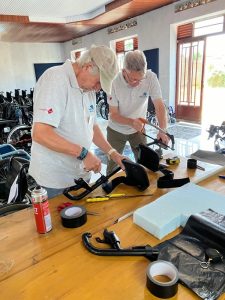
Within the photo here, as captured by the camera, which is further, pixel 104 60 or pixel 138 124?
pixel 138 124

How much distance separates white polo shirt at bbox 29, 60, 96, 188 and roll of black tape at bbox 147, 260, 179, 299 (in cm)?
73

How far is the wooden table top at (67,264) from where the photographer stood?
2.22ft

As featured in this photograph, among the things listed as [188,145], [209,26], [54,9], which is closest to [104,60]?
[188,145]

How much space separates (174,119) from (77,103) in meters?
5.57

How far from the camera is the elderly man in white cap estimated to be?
1102 mm

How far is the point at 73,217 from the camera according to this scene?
0.95 metres

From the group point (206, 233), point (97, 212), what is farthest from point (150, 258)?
point (97, 212)

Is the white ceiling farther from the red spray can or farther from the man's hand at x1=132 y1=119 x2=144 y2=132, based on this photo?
the red spray can

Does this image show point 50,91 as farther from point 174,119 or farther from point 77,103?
point 174,119

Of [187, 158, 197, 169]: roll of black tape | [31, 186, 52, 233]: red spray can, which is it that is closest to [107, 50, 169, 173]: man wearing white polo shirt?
[187, 158, 197, 169]: roll of black tape

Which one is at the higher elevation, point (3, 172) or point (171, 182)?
point (171, 182)

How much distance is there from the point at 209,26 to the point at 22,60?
7.77m

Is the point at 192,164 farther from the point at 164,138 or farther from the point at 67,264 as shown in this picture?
the point at 67,264

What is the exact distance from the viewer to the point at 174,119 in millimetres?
6449
